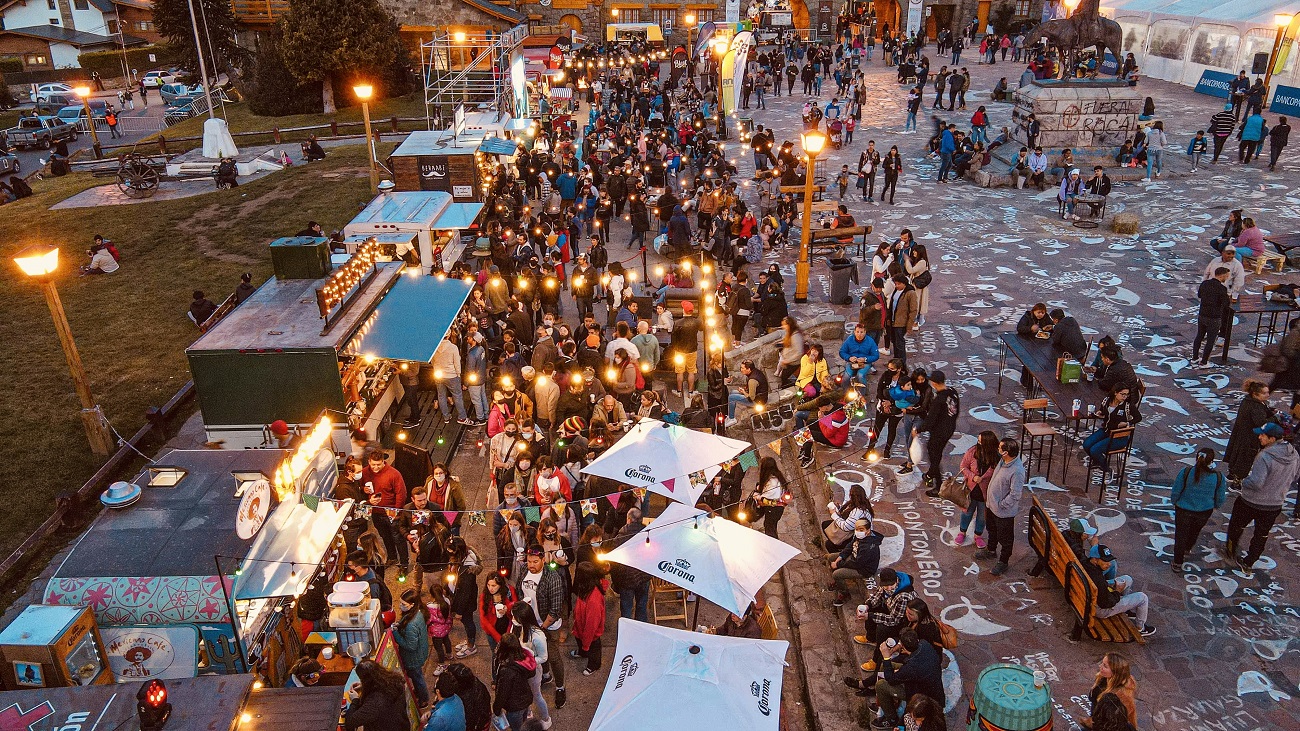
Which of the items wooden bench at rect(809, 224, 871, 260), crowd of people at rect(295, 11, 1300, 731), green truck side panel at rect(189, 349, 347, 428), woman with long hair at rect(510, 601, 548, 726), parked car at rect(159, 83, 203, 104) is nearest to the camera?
woman with long hair at rect(510, 601, 548, 726)

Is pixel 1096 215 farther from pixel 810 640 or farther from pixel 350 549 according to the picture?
pixel 350 549

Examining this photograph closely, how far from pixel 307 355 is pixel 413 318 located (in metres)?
2.09

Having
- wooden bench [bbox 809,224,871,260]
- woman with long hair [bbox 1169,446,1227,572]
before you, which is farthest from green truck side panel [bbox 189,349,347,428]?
wooden bench [bbox 809,224,871,260]

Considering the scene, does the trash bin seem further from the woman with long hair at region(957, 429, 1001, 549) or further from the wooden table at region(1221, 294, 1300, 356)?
the woman with long hair at region(957, 429, 1001, 549)

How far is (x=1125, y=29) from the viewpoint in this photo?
4022cm

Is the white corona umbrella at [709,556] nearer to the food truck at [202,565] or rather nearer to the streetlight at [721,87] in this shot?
the food truck at [202,565]

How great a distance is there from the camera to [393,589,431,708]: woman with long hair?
8273 millimetres

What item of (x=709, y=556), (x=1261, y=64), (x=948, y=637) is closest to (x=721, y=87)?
(x=1261, y=64)

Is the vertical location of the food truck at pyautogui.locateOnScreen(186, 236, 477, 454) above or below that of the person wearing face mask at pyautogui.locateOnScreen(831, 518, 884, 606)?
above

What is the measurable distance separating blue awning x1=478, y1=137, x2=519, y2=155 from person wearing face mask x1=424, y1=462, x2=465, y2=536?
555 inches

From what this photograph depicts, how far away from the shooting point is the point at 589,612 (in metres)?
8.84

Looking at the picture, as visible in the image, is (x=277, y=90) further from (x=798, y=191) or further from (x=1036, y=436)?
(x=1036, y=436)

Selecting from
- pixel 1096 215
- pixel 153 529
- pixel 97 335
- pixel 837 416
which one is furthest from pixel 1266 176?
pixel 97 335

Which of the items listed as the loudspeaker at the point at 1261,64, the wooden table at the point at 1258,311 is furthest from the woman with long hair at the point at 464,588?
the loudspeaker at the point at 1261,64
